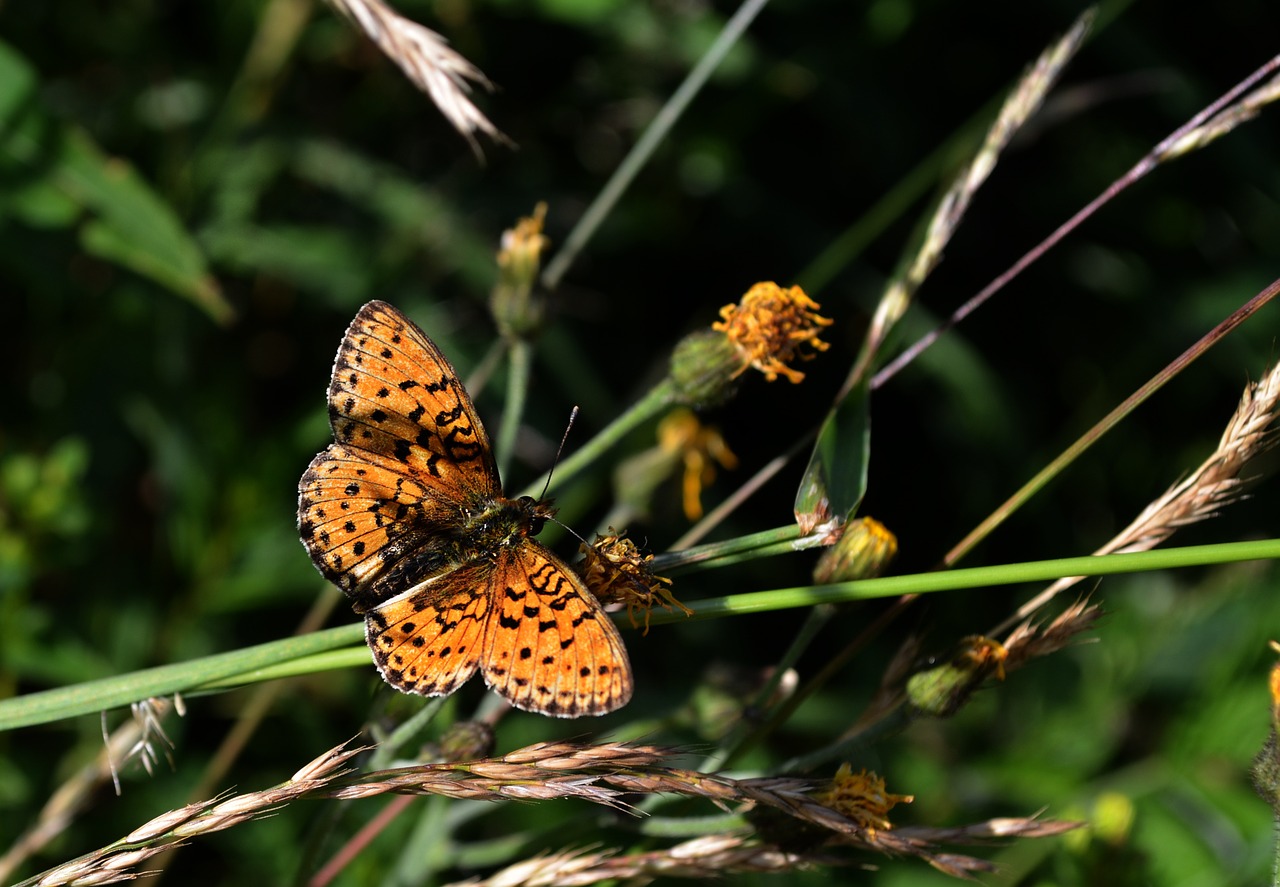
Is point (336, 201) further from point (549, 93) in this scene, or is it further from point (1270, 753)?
point (1270, 753)

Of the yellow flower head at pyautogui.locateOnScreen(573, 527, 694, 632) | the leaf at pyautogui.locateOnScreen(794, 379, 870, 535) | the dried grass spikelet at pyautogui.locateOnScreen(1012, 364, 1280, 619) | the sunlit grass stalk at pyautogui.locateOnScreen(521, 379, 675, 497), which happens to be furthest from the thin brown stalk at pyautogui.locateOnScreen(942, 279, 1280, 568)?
the sunlit grass stalk at pyautogui.locateOnScreen(521, 379, 675, 497)

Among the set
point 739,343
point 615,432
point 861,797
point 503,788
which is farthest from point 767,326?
point 503,788

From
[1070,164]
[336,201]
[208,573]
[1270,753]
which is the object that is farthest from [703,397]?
[1070,164]

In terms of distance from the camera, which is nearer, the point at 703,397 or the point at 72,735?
the point at 703,397

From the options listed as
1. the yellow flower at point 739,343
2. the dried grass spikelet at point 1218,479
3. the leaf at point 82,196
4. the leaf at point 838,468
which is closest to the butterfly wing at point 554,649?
the leaf at point 838,468

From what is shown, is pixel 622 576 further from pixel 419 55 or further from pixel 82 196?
pixel 82 196

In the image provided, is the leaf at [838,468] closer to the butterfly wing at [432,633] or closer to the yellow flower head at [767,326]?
the yellow flower head at [767,326]
